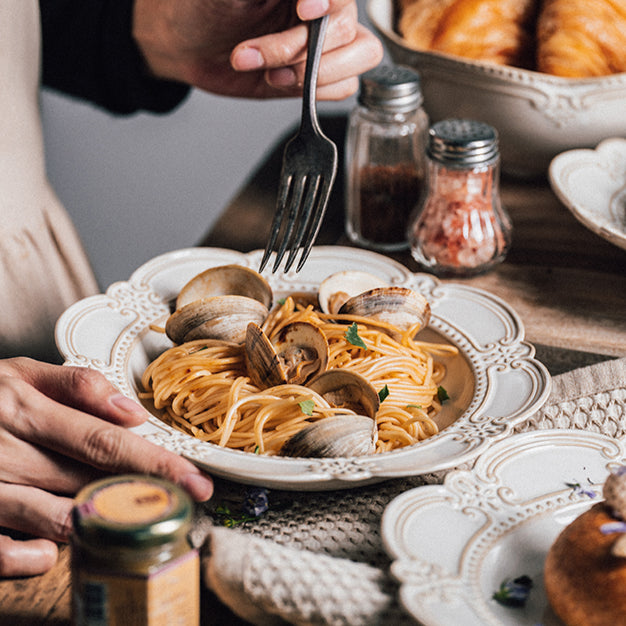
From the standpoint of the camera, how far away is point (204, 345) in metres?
1.38

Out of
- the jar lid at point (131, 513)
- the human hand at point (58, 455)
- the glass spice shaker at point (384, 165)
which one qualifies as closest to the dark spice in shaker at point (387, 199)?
the glass spice shaker at point (384, 165)

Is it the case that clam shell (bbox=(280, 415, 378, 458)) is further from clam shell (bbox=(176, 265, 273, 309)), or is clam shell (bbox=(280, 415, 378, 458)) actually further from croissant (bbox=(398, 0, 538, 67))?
croissant (bbox=(398, 0, 538, 67))

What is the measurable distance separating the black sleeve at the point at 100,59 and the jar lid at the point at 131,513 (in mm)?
1813

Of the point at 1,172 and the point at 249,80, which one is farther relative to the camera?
the point at 249,80

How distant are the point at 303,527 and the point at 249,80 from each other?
137 cm

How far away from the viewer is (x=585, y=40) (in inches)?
80.9

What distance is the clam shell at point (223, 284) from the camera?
1469 mm

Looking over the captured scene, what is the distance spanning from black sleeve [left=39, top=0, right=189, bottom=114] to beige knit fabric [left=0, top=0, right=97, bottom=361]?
1.21ft

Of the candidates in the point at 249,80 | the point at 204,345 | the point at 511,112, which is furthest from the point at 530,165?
the point at 204,345

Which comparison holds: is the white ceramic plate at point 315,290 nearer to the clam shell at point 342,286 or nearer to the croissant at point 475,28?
the clam shell at point 342,286

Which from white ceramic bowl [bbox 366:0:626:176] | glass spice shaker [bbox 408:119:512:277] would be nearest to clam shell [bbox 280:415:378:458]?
glass spice shaker [bbox 408:119:512:277]

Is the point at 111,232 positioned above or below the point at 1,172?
below

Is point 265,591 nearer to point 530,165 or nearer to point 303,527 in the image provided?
point 303,527

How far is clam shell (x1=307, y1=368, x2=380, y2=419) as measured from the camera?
46.8 inches
